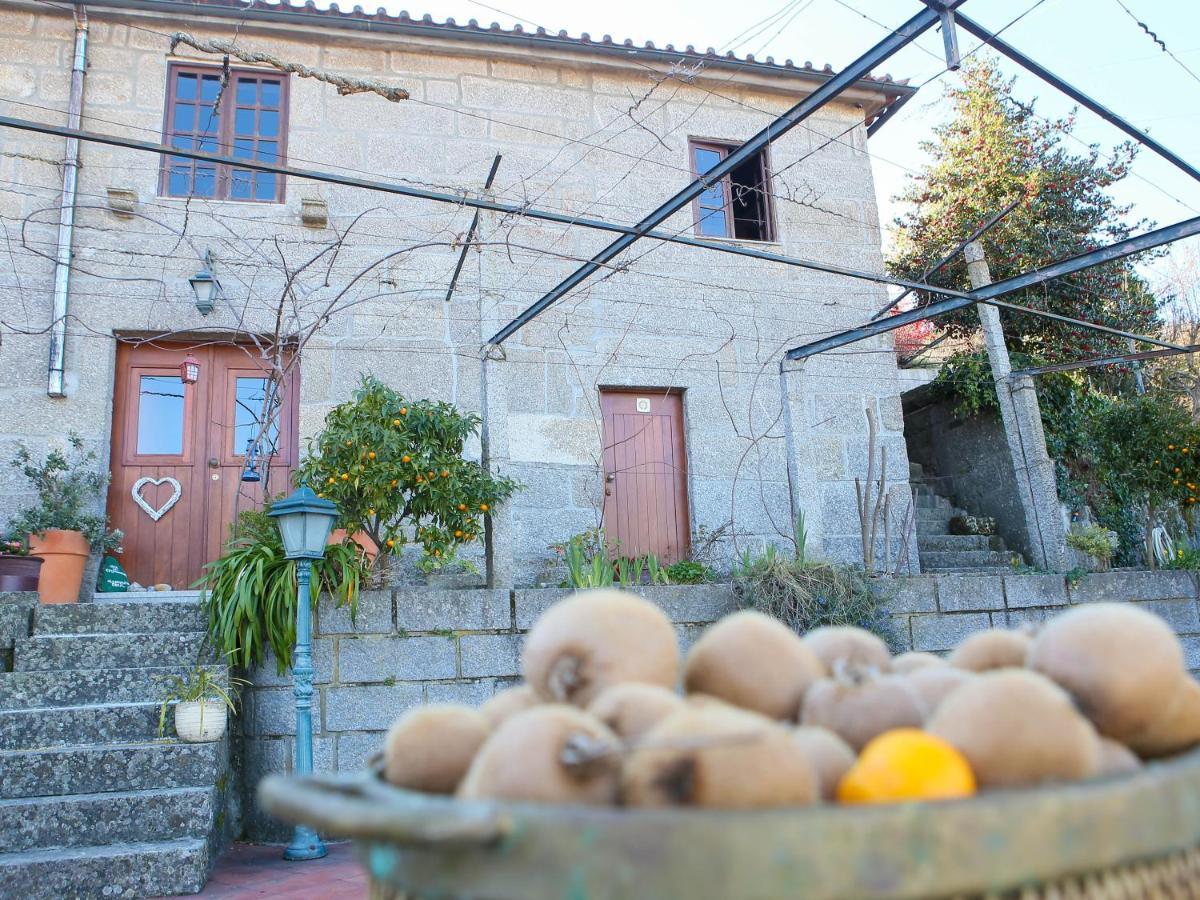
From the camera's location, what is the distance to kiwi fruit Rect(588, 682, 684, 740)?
3.19 ft

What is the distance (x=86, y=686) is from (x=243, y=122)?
17.9ft

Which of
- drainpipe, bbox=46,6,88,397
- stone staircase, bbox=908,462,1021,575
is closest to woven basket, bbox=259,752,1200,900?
drainpipe, bbox=46,6,88,397

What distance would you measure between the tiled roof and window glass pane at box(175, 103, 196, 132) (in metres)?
0.81

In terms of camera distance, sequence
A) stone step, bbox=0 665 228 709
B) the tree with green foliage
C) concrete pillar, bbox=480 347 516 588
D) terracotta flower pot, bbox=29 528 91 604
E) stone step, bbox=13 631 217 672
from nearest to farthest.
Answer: stone step, bbox=0 665 228 709
stone step, bbox=13 631 217 672
concrete pillar, bbox=480 347 516 588
terracotta flower pot, bbox=29 528 91 604
the tree with green foliage

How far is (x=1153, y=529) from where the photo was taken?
761 cm

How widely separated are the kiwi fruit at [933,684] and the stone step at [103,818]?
13.6ft

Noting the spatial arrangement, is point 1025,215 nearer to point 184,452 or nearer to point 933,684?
point 184,452

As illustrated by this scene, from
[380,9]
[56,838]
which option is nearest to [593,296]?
[380,9]

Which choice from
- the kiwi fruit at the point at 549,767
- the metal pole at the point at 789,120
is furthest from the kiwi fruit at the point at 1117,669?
the metal pole at the point at 789,120

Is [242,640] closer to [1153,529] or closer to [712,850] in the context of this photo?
[712,850]

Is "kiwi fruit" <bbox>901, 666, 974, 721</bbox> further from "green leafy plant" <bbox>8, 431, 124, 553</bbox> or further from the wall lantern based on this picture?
the wall lantern

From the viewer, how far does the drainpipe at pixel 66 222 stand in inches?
289

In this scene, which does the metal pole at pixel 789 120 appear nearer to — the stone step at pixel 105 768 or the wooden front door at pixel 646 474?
the wooden front door at pixel 646 474

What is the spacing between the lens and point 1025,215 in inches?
414
